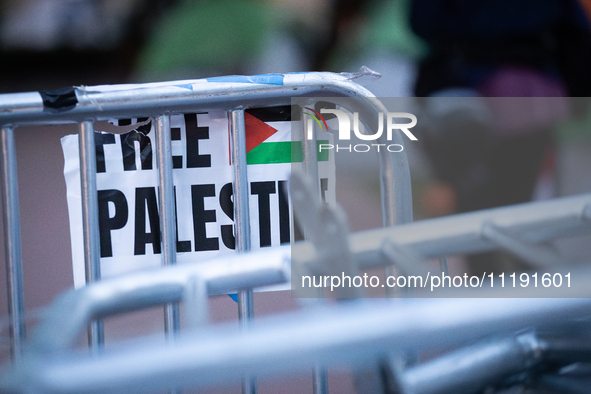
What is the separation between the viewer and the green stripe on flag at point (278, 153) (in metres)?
0.88

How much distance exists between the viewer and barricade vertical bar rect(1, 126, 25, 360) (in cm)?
77

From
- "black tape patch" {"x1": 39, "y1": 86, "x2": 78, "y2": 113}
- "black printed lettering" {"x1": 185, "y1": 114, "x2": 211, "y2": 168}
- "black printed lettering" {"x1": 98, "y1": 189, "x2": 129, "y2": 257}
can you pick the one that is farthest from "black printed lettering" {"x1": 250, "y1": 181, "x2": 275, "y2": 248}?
"black tape patch" {"x1": 39, "y1": 86, "x2": 78, "y2": 113}

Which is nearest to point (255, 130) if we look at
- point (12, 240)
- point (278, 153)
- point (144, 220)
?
point (278, 153)

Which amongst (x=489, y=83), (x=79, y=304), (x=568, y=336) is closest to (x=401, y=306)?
(x=79, y=304)

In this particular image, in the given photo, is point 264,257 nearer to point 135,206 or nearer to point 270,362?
point 270,362

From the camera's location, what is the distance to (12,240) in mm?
786

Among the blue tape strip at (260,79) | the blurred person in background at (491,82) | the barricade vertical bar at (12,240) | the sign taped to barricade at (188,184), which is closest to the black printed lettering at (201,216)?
the sign taped to barricade at (188,184)

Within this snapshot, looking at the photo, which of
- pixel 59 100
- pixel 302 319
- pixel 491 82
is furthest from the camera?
pixel 491 82

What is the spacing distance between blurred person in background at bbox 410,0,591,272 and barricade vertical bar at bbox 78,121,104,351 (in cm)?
101

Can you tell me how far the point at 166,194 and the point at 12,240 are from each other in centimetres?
29

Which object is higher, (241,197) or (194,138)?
(194,138)
